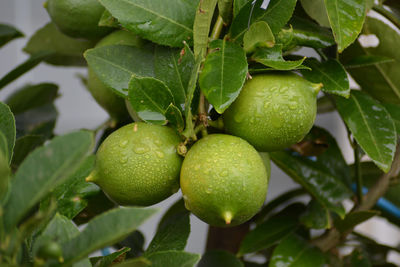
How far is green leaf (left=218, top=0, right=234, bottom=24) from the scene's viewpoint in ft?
1.80

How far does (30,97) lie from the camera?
0.90 metres

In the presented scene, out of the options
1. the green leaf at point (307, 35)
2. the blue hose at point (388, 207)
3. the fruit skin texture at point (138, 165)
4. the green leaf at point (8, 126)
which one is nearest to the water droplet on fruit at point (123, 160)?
the fruit skin texture at point (138, 165)

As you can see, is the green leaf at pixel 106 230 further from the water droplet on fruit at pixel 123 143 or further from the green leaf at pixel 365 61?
the green leaf at pixel 365 61

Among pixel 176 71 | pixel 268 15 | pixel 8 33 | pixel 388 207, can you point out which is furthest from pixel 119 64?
pixel 388 207

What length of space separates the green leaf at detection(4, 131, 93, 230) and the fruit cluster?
15cm

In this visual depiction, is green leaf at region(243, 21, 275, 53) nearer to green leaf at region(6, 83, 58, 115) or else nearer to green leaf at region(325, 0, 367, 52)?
green leaf at region(325, 0, 367, 52)

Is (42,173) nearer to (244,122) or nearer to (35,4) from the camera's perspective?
(244,122)

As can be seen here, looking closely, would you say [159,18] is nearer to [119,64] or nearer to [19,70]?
[119,64]

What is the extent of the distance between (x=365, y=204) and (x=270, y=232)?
153 mm

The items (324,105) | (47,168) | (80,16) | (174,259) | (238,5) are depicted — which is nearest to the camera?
(47,168)

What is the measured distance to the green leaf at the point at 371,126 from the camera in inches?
23.2

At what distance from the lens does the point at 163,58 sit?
0.56m

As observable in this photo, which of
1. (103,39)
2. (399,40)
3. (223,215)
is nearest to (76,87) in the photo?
(103,39)

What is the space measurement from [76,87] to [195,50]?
1441 millimetres
